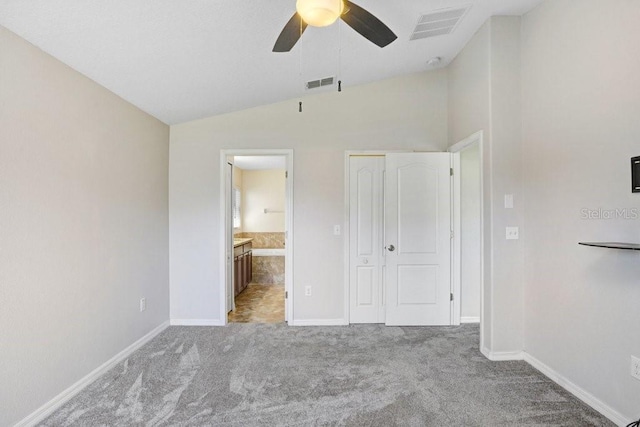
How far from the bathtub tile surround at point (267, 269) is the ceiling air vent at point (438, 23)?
171 inches

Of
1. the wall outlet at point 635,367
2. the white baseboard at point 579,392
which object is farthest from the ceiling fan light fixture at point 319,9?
the white baseboard at point 579,392

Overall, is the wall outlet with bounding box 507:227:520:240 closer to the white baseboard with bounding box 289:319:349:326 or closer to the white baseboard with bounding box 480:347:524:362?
the white baseboard with bounding box 480:347:524:362

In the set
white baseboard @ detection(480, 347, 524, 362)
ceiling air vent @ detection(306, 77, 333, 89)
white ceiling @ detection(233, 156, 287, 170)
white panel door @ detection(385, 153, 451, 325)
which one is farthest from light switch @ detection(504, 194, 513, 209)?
white ceiling @ detection(233, 156, 287, 170)

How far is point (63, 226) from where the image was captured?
6.92ft

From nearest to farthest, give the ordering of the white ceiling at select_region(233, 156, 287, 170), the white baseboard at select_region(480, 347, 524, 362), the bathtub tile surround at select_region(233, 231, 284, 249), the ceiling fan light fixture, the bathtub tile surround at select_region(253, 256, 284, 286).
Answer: the ceiling fan light fixture < the white baseboard at select_region(480, 347, 524, 362) < the white ceiling at select_region(233, 156, 287, 170) < the bathtub tile surround at select_region(253, 256, 284, 286) < the bathtub tile surround at select_region(233, 231, 284, 249)

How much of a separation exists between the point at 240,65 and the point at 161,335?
2.88 m

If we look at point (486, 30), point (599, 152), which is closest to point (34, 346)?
point (599, 152)

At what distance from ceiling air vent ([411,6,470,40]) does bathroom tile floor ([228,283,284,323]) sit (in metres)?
3.39

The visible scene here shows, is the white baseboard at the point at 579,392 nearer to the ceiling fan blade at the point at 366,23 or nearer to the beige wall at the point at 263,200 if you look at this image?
the ceiling fan blade at the point at 366,23

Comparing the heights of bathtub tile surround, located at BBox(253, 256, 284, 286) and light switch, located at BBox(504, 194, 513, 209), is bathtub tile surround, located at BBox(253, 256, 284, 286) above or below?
below

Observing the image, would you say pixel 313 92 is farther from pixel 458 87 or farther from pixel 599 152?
pixel 599 152

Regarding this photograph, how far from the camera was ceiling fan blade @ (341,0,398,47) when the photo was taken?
1.47 metres

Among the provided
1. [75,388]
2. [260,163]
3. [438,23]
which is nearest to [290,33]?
[438,23]

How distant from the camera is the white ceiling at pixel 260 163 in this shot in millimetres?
5345
